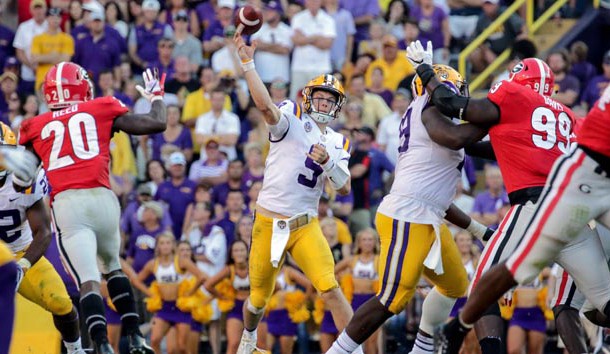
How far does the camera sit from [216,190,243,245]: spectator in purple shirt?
15.1m

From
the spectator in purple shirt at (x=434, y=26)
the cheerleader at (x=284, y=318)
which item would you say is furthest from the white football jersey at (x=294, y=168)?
the spectator in purple shirt at (x=434, y=26)

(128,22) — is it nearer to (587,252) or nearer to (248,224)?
(248,224)

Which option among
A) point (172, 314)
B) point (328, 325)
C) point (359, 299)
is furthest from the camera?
point (172, 314)

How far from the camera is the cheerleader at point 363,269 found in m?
14.1

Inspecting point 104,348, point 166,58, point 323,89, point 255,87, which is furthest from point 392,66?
point 104,348

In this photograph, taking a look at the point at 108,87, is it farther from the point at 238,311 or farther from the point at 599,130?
the point at 599,130

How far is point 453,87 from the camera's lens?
383 inches

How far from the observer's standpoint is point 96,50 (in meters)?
17.5

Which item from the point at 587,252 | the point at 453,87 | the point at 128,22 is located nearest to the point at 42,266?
the point at 453,87

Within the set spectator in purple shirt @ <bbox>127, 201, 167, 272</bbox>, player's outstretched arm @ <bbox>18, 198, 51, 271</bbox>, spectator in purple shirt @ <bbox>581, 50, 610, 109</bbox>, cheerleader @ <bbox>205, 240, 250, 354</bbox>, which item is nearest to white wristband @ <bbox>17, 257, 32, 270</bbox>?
player's outstretched arm @ <bbox>18, 198, 51, 271</bbox>

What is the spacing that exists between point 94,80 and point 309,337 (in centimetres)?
505

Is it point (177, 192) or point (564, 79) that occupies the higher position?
point (564, 79)

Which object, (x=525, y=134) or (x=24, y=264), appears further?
(x=24, y=264)

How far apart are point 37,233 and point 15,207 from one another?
0.39m
